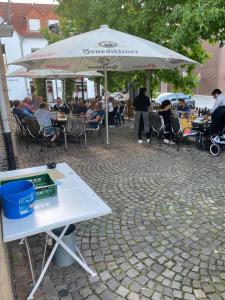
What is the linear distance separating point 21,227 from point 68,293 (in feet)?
3.15

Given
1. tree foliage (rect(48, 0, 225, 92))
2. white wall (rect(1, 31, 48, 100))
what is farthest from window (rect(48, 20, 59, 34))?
tree foliage (rect(48, 0, 225, 92))

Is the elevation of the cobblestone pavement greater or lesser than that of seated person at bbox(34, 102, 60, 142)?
lesser

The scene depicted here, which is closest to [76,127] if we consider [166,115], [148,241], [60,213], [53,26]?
[166,115]

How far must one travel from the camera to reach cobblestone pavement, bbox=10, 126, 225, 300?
2615mm

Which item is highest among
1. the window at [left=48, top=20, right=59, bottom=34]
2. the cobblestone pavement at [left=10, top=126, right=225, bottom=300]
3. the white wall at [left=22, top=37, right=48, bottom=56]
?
the window at [left=48, top=20, right=59, bottom=34]

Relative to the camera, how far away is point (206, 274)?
2777mm

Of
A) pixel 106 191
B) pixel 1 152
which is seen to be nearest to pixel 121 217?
pixel 106 191

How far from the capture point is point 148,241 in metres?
3.35

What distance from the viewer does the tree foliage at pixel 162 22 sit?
6453mm

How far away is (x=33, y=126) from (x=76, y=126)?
54.5 inches

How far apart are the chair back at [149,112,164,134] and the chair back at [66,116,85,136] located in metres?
2.21

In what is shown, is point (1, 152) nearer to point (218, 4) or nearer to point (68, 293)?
point (68, 293)

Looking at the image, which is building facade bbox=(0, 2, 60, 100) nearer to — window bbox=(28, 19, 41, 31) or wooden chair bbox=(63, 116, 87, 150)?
window bbox=(28, 19, 41, 31)

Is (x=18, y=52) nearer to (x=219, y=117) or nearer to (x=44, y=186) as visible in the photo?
(x=219, y=117)
